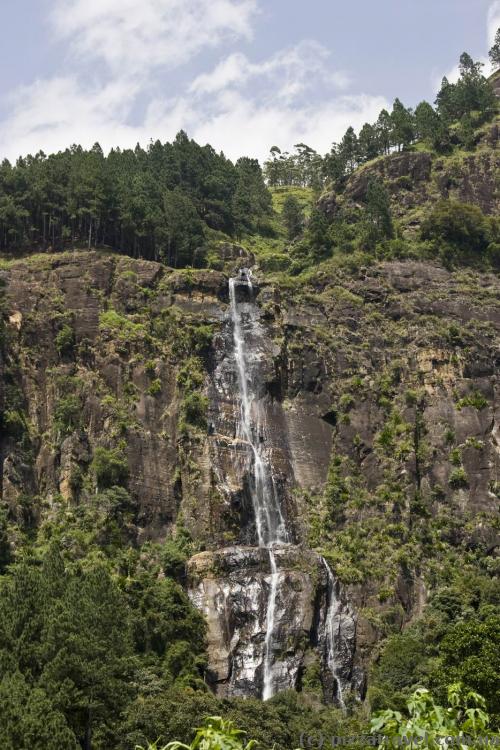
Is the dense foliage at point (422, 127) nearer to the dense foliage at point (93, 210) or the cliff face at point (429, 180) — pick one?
the cliff face at point (429, 180)

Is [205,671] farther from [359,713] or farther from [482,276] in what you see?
[482,276]

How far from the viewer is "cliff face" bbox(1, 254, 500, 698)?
59500 millimetres

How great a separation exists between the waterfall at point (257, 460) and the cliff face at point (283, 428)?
572 mm

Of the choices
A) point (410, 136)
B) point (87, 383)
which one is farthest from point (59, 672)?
point (410, 136)

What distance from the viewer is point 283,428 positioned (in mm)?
71938

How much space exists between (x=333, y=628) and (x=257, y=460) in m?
15.2

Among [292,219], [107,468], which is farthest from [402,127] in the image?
[107,468]

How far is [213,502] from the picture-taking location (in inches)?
2542

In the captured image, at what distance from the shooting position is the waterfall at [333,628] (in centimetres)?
5605

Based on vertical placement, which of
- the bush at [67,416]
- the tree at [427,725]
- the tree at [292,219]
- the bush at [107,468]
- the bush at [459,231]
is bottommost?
the bush at [107,468]

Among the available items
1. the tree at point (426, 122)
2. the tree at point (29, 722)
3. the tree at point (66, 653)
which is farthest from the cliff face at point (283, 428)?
the tree at point (426, 122)

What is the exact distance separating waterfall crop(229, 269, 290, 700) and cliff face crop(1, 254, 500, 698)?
0.57 meters

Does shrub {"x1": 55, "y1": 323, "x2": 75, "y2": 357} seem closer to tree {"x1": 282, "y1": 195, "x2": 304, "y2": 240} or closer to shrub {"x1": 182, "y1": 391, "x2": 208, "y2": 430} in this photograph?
shrub {"x1": 182, "y1": 391, "x2": 208, "y2": 430}

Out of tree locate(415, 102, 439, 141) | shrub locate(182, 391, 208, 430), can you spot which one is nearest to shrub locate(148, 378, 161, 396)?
shrub locate(182, 391, 208, 430)
